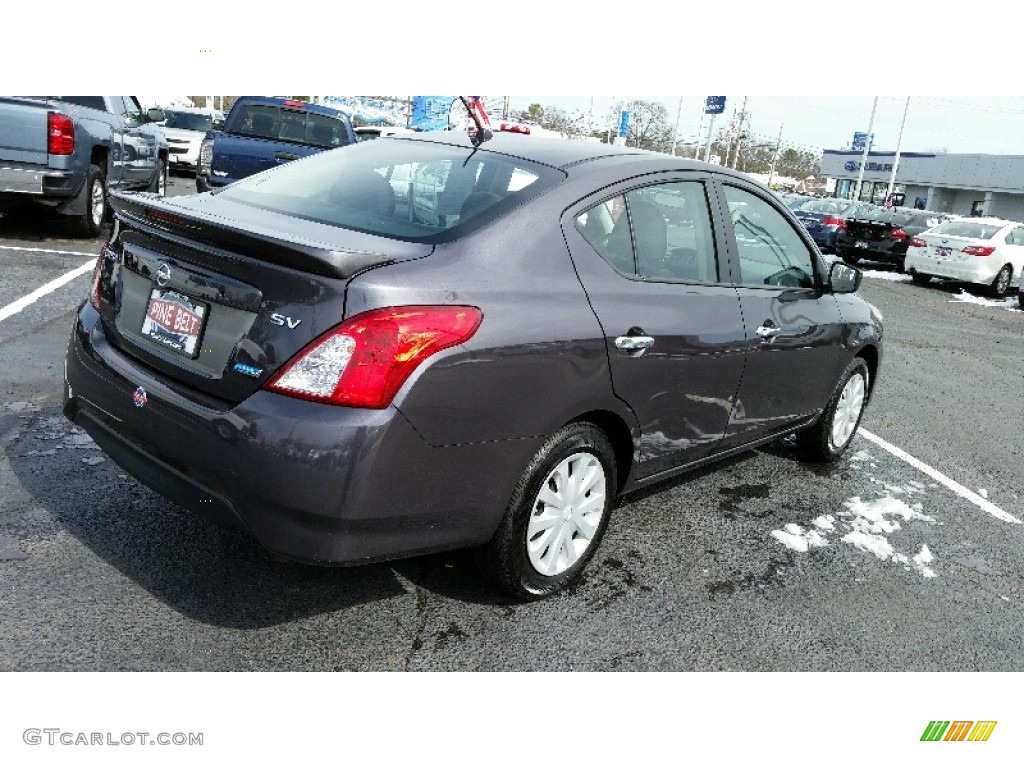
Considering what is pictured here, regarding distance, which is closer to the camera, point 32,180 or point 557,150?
point 557,150

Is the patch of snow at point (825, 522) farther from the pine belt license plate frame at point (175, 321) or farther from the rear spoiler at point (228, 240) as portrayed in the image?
the pine belt license plate frame at point (175, 321)

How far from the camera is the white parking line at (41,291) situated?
6.42 m

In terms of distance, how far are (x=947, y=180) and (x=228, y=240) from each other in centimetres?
7334

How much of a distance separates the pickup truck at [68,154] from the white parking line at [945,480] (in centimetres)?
725

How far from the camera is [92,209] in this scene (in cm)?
989

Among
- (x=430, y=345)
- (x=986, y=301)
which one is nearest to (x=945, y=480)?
(x=430, y=345)

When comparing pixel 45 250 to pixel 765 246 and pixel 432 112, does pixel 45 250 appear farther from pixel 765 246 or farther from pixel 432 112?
pixel 432 112

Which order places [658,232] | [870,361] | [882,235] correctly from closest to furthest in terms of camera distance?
[658,232]
[870,361]
[882,235]

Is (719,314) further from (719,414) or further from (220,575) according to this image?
(220,575)

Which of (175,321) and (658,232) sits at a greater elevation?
(658,232)

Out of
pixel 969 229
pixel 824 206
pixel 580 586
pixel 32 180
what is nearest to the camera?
pixel 580 586

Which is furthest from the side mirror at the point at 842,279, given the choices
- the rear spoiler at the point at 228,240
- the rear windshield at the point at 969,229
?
the rear windshield at the point at 969,229
